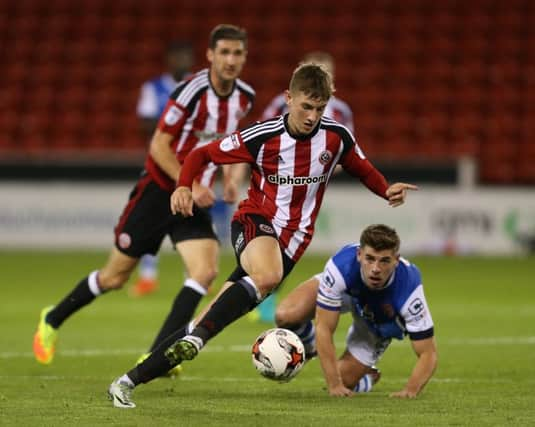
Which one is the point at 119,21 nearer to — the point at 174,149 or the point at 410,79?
the point at 410,79

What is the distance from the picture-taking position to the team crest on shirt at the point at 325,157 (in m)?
6.54

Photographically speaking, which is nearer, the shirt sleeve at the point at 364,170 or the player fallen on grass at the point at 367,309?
the player fallen on grass at the point at 367,309

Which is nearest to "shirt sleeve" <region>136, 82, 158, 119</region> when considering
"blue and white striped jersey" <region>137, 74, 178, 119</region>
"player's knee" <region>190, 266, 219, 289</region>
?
"blue and white striped jersey" <region>137, 74, 178, 119</region>

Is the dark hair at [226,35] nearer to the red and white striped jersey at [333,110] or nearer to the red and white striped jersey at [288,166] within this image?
the red and white striped jersey at [288,166]

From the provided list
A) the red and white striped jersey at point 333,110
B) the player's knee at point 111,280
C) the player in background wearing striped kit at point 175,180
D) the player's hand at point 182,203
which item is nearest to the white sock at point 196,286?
the player in background wearing striped kit at point 175,180

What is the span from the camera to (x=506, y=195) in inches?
683

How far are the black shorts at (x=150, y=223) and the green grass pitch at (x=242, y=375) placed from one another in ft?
2.50

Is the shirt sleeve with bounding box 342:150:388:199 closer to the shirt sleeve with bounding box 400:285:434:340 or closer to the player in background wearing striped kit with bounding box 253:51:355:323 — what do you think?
the shirt sleeve with bounding box 400:285:434:340

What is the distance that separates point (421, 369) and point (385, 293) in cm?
46

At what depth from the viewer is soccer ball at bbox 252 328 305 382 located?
6.01m

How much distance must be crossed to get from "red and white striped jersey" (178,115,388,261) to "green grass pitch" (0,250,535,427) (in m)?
0.93

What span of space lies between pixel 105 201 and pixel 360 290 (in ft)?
37.7

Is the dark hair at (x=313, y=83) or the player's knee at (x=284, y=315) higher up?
the dark hair at (x=313, y=83)

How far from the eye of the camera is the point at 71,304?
800cm
